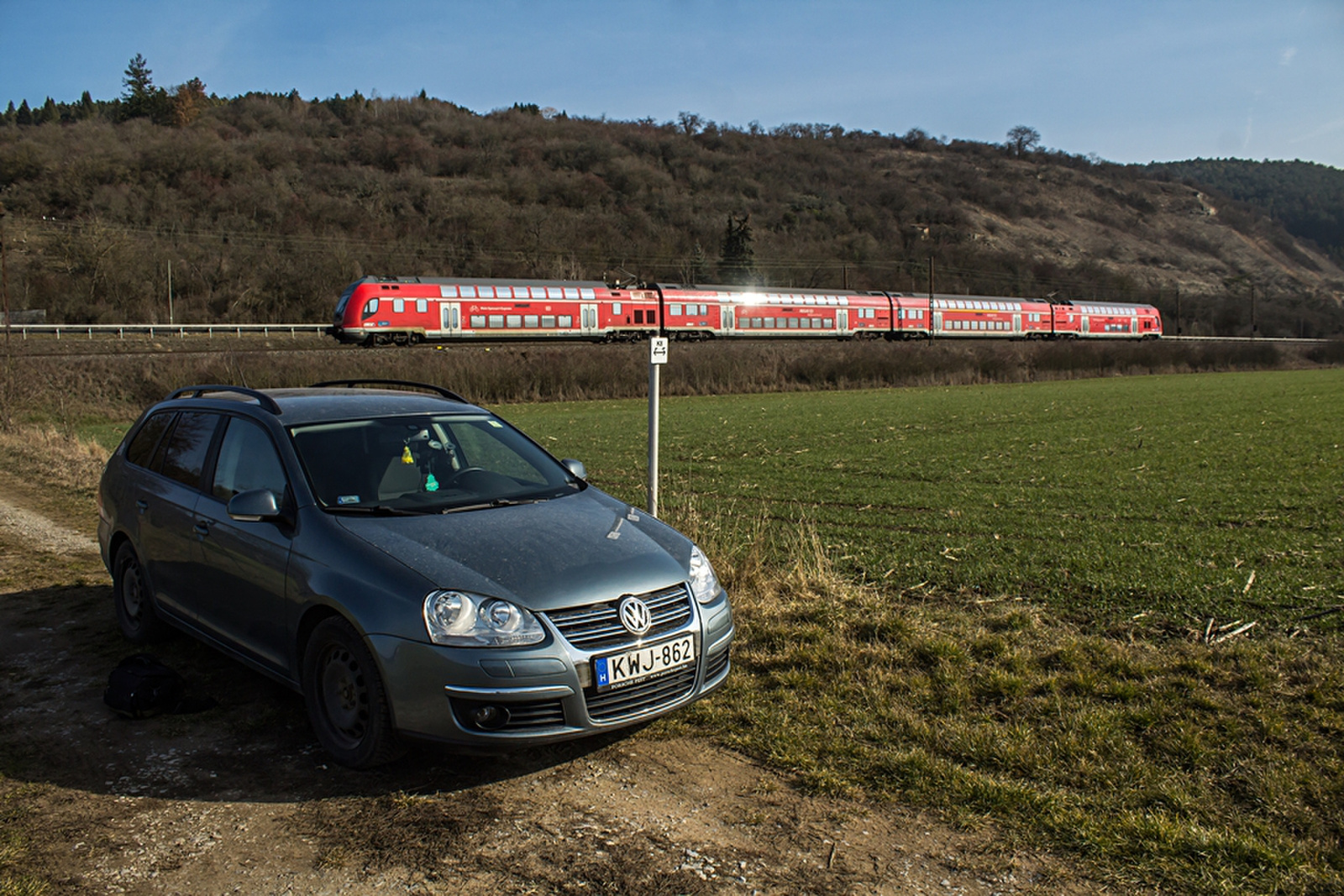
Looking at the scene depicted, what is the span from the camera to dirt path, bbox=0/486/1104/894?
134 inches

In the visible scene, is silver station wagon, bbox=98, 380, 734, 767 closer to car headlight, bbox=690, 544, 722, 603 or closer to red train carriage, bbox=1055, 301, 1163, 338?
car headlight, bbox=690, 544, 722, 603

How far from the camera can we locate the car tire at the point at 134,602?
6105mm

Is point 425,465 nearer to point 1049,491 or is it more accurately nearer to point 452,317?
point 1049,491

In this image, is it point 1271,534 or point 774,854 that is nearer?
point 774,854

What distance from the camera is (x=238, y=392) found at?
5.86m

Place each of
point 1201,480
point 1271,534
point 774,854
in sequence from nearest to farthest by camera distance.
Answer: point 774,854 < point 1271,534 < point 1201,480

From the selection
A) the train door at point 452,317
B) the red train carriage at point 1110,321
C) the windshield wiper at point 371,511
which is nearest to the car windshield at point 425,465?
the windshield wiper at point 371,511

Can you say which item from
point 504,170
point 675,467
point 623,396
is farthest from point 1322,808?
point 504,170

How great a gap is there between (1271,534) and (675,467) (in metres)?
9.53

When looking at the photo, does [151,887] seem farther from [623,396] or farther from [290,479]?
[623,396]

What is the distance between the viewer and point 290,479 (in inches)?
192

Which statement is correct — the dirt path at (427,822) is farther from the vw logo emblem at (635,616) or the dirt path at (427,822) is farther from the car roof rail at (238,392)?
the car roof rail at (238,392)

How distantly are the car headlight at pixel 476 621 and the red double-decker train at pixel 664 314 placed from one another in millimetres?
39299

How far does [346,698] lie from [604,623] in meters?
1.30
